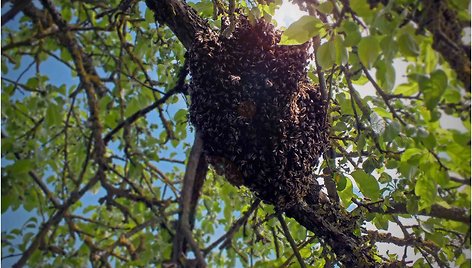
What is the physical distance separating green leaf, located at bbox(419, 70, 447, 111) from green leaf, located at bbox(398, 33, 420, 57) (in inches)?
1.5

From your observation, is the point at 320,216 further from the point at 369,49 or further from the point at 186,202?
the point at 186,202

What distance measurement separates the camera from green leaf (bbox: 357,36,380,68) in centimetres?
70

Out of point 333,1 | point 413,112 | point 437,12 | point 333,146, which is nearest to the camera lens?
point 437,12

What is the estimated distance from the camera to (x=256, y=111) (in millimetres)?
1006

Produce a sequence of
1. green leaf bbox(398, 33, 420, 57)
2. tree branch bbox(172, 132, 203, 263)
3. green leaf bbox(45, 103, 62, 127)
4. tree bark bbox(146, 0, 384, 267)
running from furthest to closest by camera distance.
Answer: green leaf bbox(45, 103, 62, 127) → tree branch bbox(172, 132, 203, 263) → tree bark bbox(146, 0, 384, 267) → green leaf bbox(398, 33, 420, 57)

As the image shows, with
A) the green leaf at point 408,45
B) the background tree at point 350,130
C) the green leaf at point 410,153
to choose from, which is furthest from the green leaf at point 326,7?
the green leaf at point 410,153

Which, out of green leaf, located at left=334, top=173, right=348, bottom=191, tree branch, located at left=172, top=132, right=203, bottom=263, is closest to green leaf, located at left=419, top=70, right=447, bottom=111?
green leaf, located at left=334, top=173, right=348, bottom=191

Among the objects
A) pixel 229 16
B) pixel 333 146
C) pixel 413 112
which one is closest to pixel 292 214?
pixel 333 146

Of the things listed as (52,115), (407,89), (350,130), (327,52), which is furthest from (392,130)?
(52,115)

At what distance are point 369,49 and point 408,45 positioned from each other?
61mm

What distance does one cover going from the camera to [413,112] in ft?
3.11

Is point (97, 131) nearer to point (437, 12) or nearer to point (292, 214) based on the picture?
point (292, 214)

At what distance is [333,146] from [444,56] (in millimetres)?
580

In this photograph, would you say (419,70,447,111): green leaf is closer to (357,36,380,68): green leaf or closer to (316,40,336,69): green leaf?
(357,36,380,68): green leaf
